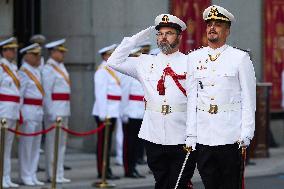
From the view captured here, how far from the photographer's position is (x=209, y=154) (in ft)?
28.4

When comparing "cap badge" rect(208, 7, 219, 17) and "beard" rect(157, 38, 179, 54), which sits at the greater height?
"cap badge" rect(208, 7, 219, 17)

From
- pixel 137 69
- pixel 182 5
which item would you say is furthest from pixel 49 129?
pixel 182 5

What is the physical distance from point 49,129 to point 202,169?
5.10m

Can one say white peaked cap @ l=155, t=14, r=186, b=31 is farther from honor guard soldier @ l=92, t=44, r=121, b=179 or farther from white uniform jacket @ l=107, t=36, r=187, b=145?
honor guard soldier @ l=92, t=44, r=121, b=179

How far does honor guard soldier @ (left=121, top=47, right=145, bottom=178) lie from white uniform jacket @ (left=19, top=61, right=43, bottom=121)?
163 centimetres

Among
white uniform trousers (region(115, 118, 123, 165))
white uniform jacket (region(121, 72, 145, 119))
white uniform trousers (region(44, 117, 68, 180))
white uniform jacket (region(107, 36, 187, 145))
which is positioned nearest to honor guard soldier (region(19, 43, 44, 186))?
white uniform trousers (region(44, 117, 68, 180))

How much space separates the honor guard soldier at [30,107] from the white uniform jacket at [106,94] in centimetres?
106

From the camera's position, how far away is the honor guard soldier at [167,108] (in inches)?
359

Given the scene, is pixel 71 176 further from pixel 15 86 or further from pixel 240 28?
pixel 240 28

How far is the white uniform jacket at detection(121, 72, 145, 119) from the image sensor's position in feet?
49.7

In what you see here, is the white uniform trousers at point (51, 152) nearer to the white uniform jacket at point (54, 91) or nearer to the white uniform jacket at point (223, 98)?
the white uniform jacket at point (54, 91)

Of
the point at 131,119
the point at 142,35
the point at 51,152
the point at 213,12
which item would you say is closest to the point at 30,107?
the point at 51,152

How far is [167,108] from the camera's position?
9.12 m

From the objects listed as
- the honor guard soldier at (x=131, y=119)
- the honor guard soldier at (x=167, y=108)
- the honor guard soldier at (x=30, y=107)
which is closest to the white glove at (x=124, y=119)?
the honor guard soldier at (x=131, y=119)
